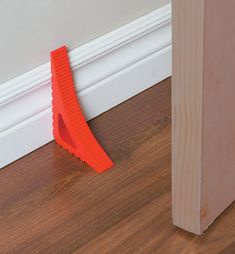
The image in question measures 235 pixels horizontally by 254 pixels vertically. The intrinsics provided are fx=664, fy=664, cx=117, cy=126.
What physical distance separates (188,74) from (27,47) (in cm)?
44

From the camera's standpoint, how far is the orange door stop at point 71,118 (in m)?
1.30

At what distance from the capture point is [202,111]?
3.17ft

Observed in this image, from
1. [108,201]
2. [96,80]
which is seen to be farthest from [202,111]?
[96,80]

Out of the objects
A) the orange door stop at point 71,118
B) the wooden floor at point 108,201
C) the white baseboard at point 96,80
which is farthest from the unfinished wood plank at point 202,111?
the white baseboard at point 96,80

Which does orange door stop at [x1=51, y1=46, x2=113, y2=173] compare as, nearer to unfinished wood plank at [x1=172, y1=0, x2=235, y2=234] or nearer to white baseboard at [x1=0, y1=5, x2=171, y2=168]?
white baseboard at [x1=0, y1=5, x2=171, y2=168]

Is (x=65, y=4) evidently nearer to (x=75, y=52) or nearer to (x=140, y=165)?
(x=75, y=52)

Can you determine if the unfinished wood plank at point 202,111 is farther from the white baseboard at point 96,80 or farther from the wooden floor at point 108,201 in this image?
the white baseboard at point 96,80

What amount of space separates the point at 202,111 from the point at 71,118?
1.36 feet

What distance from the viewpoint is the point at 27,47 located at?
4.15 feet

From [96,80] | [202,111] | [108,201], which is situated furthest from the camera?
[96,80]

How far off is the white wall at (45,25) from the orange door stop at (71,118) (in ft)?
0.11

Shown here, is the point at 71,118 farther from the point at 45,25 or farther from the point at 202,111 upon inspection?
the point at 202,111

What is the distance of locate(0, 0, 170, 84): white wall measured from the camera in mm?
1223

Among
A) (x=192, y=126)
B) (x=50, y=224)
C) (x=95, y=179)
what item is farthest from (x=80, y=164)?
(x=192, y=126)
